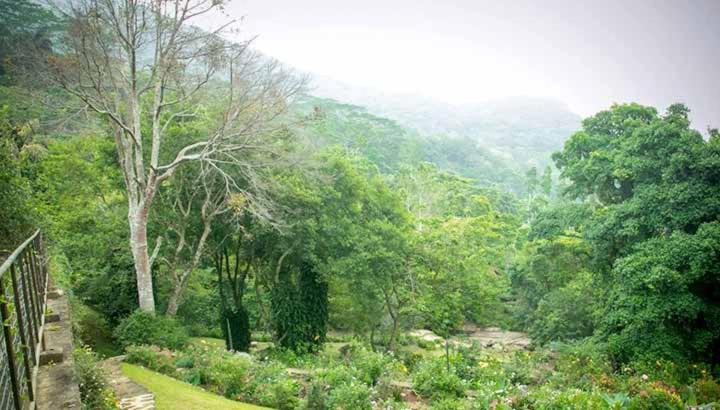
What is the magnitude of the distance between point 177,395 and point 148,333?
5.64 m

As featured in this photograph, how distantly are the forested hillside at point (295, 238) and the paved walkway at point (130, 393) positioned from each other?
504mm

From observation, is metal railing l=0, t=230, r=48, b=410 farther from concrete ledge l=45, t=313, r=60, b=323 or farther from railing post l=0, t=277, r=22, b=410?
concrete ledge l=45, t=313, r=60, b=323

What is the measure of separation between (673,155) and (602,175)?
136 inches

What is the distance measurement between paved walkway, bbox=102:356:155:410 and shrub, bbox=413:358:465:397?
622 centimetres

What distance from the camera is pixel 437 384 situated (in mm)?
10984

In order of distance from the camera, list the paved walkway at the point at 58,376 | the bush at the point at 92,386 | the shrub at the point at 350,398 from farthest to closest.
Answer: the shrub at the point at 350,398
the bush at the point at 92,386
the paved walkway at the point at 58,376

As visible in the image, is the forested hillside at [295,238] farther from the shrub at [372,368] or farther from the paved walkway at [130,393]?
the paved walkway at [130,393]

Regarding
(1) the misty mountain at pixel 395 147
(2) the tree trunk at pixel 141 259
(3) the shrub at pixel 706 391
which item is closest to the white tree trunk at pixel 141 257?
(2) the tree trunk at pixel 141 259

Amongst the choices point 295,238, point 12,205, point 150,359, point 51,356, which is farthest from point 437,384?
point 12,205

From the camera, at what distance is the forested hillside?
11219 millimetres

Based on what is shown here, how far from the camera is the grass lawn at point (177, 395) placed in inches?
308

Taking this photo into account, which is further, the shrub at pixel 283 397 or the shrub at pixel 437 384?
the shrub at pixel 437 384

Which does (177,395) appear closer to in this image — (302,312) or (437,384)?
(437,384)

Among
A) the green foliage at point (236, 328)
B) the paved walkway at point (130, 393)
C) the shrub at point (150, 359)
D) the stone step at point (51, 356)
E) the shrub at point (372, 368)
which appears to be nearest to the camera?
the stone step at point (51, 356)
